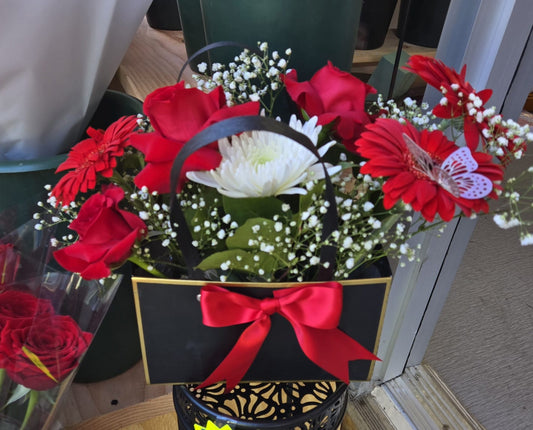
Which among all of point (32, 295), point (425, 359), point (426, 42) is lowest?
point (425, 359)

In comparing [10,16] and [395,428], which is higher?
[10,16]

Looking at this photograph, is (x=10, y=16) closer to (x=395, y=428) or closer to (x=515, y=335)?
(x=395, y=428)

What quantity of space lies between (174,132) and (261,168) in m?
0.08

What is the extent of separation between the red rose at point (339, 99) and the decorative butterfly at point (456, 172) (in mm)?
81

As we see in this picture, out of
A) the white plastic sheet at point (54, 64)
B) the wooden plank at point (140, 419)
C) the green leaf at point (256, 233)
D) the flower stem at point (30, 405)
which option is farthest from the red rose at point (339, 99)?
the wooden plank at point (140, 419)

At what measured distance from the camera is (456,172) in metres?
0.36

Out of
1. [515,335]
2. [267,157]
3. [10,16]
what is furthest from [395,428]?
[10,16]

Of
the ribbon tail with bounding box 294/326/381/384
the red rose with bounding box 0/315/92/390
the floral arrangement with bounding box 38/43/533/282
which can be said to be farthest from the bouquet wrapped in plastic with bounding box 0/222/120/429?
the ribbon tail with bounding box 294/326/381/384

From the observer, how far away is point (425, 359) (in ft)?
3.50

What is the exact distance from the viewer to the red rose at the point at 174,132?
0.37 m

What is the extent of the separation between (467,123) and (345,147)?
0.10 meters

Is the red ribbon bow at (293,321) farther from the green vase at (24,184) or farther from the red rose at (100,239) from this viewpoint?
the green vase at (24,184)

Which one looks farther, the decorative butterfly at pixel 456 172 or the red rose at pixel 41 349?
the red rose at pixel 41 349

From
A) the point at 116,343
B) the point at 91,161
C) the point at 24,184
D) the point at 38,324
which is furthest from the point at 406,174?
the point at 116,343
